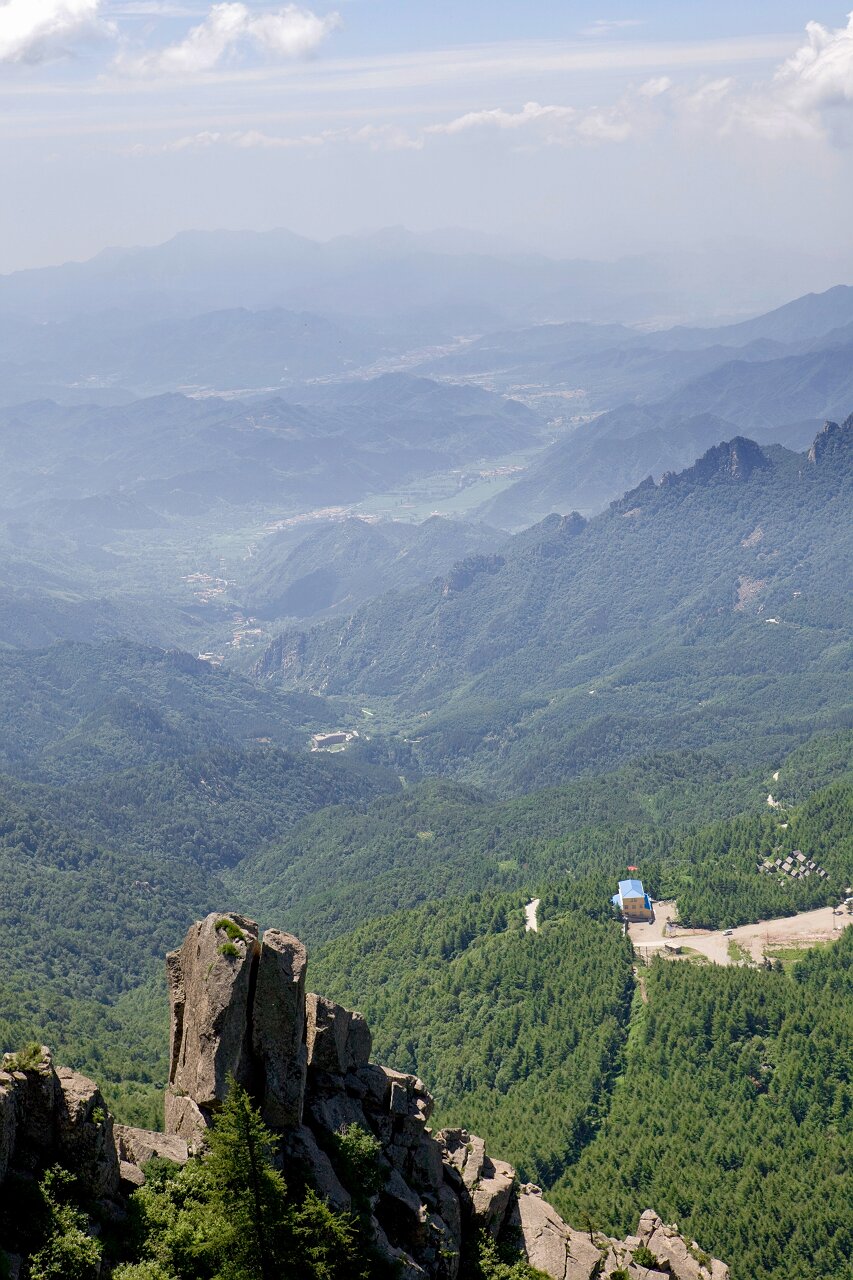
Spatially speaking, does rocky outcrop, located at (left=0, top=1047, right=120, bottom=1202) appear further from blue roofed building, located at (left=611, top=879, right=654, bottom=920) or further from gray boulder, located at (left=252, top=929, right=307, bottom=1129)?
blue roofed building, located at (left=611, top=879, right=654, bottom=920)

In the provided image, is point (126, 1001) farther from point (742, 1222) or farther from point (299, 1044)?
point (299, 1044)

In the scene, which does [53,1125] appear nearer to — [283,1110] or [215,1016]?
[215,1016]

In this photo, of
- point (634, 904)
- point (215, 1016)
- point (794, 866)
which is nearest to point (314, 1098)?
point (215, 1016)

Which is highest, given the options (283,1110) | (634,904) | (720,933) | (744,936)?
(283,1110)

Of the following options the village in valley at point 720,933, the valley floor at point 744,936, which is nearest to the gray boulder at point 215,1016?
the village in valley at point 720,933

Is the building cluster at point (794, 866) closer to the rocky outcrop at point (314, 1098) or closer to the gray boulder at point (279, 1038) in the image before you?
the rocky outcrop at point (314, 1098)

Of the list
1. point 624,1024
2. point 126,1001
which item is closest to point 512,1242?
point 624,1024

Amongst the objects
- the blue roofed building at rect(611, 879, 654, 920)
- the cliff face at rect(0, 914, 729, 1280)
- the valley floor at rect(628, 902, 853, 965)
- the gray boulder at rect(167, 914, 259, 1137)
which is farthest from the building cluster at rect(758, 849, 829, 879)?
the gray boulder at rect(167, 914, 259, 1137)
